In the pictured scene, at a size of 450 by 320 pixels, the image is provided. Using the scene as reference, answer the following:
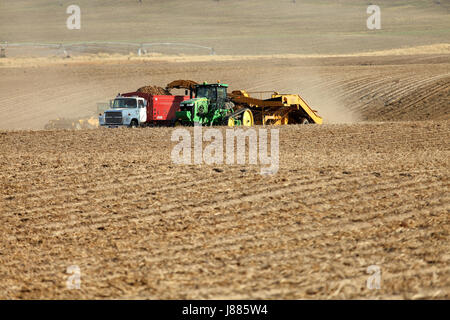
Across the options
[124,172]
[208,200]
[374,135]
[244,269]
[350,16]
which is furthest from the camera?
[350,16]

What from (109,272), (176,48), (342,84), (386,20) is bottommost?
(109,272)

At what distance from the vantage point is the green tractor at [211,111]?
24266mm

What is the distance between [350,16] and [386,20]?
10.7 m

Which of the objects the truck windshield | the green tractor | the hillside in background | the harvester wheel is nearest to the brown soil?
the green tractor

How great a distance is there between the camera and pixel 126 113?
25.9 meters

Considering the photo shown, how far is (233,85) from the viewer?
41188 millimetres

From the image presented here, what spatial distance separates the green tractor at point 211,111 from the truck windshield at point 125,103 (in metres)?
2.49

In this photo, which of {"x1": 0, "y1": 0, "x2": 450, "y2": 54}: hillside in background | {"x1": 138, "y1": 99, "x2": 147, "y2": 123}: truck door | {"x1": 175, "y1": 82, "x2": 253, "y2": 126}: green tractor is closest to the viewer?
{"x1": 175, "y1": 82, "x2": 253, "y2": 126}: green tractor

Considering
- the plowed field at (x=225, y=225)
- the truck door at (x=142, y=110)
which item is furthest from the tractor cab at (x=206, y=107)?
the plowed field at (x=225, y=225)

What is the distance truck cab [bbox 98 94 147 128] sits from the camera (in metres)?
25.9

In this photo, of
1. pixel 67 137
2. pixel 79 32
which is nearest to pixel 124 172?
pixel 67 137

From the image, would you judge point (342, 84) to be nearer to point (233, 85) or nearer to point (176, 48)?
point (233, 85)

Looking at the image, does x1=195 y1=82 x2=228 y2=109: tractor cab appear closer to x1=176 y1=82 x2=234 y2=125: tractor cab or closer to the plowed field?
x1=176 y1=82 x2=234 y2=125: tractor cab

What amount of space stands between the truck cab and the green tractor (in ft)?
→ 6.81
